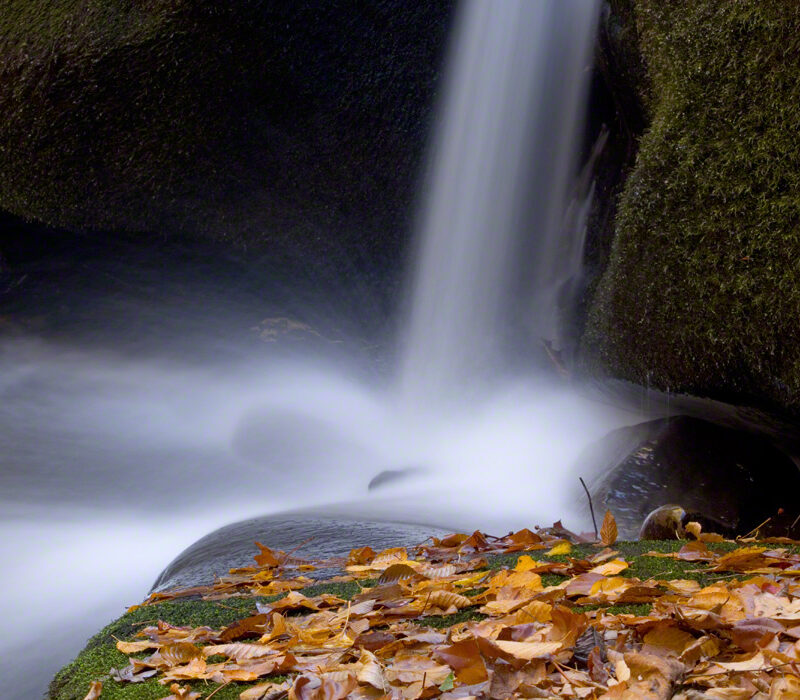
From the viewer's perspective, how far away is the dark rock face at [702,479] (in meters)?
3.63

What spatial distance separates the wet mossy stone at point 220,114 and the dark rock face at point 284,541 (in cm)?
389

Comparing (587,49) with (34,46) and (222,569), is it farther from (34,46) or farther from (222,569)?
(222,569)

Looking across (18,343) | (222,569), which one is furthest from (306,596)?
(18,343)

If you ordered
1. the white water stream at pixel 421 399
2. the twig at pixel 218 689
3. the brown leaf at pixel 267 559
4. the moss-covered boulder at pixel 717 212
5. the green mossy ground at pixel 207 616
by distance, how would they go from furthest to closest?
the white water stream at pixel 421 399, the moss-covered boulder at pixel 717 212, the brown leaf at pixel 267 559, the green mossy ground at pixel 207 616, the twig at pixel 218 689

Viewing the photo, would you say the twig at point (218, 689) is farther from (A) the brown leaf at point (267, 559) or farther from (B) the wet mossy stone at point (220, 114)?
(B) the wet mossy stone at point (220, 114)

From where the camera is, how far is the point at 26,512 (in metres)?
5.20

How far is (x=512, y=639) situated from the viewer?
120 cm

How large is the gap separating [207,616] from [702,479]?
9.55ft

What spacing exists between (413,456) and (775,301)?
3.39m

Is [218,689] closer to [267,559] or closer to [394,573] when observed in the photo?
[394,573]

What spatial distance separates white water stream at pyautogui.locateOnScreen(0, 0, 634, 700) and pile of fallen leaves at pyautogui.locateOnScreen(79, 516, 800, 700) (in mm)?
2677

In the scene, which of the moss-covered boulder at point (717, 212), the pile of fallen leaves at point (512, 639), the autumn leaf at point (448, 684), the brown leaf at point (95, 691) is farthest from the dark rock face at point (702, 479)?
the brown leaf at point (95, 691)

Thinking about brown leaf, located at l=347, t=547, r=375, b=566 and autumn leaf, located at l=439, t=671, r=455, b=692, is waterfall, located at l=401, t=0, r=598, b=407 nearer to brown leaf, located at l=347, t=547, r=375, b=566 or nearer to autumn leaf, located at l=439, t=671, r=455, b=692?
brown leaf, located at l=347, t=547, r=375, b=566

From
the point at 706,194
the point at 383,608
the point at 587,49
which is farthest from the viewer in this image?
the point at 587,49
